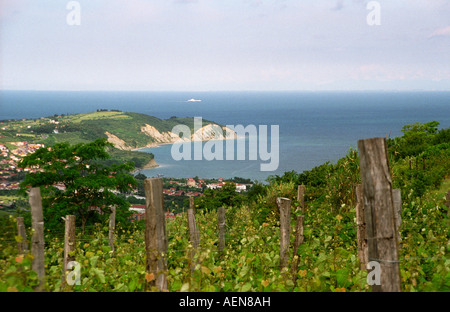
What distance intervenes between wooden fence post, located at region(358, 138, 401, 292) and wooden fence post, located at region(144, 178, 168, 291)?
1451 mm

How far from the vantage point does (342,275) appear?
358 centimetres

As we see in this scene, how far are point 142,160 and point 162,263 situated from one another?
65768 millimetres

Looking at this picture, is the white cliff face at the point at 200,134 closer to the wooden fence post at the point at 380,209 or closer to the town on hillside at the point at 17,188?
the town on hillside at the point at 17,188

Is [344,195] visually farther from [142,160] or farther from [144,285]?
[142,160]

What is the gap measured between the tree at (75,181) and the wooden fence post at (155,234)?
11.8 meters

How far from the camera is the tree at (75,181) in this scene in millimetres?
14906

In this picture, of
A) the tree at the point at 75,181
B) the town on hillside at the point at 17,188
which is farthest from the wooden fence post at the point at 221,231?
the town on hillside at the point at 17,188

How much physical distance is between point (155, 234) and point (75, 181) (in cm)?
1304

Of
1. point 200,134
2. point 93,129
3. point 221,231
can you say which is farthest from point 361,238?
point 200,134

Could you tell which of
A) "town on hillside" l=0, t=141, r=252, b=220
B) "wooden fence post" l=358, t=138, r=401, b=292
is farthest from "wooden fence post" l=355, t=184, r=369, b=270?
"town on hillside" l=0, t=141, r=252, b=220

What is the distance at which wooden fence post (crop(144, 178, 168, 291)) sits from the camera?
3.04 meters

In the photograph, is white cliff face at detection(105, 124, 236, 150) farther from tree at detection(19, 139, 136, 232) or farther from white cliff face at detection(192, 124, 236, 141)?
tree at detection(19, 139, 136, 232)

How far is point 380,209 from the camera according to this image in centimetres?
250
